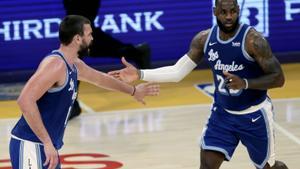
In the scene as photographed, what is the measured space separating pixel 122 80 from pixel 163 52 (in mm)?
5169

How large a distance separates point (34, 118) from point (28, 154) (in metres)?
0.33

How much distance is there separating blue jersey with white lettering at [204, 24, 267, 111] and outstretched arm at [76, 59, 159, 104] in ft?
1.49

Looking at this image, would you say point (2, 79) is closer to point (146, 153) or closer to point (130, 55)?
point (130, 55)

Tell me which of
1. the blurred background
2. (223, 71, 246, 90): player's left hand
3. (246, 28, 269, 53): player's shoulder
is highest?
(246, 28, 269, 53): player's shoulder

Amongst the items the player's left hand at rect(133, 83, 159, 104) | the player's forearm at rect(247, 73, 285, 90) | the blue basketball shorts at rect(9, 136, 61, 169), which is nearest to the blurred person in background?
the player's left hand at rect(133, 83, 159, 104)

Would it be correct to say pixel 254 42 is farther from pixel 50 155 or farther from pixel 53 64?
pixel 50 155

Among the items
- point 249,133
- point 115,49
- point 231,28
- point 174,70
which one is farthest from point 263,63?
point 115,49

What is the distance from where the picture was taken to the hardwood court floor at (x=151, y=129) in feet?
25.5

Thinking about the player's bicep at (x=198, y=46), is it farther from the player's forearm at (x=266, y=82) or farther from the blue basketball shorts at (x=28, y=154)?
the blue basketball shorts at (x=28, y=154)

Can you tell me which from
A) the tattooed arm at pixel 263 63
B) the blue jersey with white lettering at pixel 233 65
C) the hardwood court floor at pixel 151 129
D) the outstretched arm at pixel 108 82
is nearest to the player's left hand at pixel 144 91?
the outstretched arm at pixel 108 82

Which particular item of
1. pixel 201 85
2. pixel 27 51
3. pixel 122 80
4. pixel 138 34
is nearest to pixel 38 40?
pixel 27 51

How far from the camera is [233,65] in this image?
19.3ft

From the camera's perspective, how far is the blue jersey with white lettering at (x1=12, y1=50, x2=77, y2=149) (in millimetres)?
5266

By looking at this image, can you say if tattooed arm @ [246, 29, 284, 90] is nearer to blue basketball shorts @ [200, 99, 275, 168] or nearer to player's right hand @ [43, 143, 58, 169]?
blue basketball shorts @ [200, 99, 275, 168]
